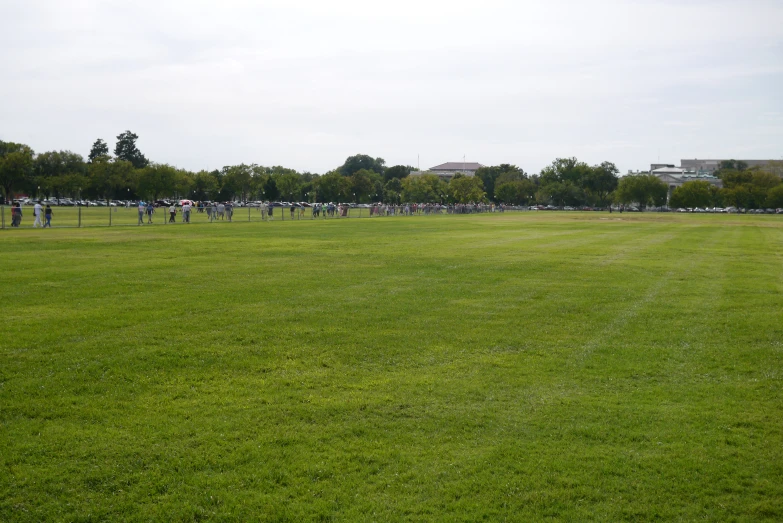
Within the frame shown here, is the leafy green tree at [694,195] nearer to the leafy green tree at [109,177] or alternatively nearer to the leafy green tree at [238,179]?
the leafy green tree at [238,179]

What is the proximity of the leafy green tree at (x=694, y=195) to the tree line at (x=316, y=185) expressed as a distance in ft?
0.80

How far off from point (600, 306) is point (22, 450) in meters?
11.6

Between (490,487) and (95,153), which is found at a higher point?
(95,153)

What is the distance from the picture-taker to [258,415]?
7293 millimetres

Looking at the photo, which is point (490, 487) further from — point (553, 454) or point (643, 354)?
point (643, 354)

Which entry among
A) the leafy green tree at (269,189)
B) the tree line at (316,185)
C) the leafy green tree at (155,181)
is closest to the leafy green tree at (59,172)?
the tree line at (316,185)

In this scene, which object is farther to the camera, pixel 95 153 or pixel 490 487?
pixel 95 153

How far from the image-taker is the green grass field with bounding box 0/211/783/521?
5594mm

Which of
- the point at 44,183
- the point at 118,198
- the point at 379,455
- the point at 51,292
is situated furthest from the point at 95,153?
the point at 379,455

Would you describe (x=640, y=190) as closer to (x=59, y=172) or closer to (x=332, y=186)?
(x=332, y=186)

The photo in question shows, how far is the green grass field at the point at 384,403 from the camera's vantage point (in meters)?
5.59

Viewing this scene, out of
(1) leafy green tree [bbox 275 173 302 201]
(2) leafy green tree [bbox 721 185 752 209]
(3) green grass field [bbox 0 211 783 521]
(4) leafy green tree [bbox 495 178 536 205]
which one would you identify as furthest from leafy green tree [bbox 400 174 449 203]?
(3) green grass field [bbox 0 211 783 521]

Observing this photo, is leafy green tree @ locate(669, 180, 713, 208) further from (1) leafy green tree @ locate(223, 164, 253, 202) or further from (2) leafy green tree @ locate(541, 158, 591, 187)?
(1) leafy green tree @ locate(223, 164, 253, 202)

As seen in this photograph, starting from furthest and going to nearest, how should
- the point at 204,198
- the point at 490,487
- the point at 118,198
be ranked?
1. the point at 204,198
2. the point at 118,198
3. the point at 490,487
